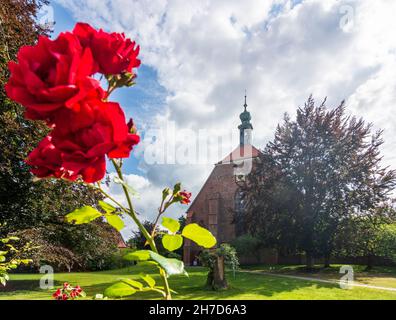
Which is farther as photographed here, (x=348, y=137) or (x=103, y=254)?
(x=348, y=137)

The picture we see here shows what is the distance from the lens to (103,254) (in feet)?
40.3

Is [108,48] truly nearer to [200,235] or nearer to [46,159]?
[46,159]

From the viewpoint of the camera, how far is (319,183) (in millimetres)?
15836

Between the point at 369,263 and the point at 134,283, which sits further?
the point at 369,263

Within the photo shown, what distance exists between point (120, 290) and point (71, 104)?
0.49 meters

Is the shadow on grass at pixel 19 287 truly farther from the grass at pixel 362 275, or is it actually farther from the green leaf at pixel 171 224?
the green leaf at pixel 171 224

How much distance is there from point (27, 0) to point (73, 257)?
9.02m

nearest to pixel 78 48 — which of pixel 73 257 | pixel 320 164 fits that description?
pixel 73 257

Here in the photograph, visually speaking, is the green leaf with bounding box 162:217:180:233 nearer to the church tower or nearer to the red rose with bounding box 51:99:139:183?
the red rose with bounding box 51:99:139:183

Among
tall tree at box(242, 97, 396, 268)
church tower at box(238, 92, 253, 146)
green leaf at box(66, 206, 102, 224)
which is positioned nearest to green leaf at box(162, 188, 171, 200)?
green leaf at box(66, 206, 102, 224)

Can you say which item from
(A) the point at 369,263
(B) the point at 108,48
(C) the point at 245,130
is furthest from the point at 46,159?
(C) the point at 245,130

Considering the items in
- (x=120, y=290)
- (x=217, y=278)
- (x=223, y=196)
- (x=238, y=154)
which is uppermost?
(x=238, y=154)

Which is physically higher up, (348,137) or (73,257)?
(348,137)
